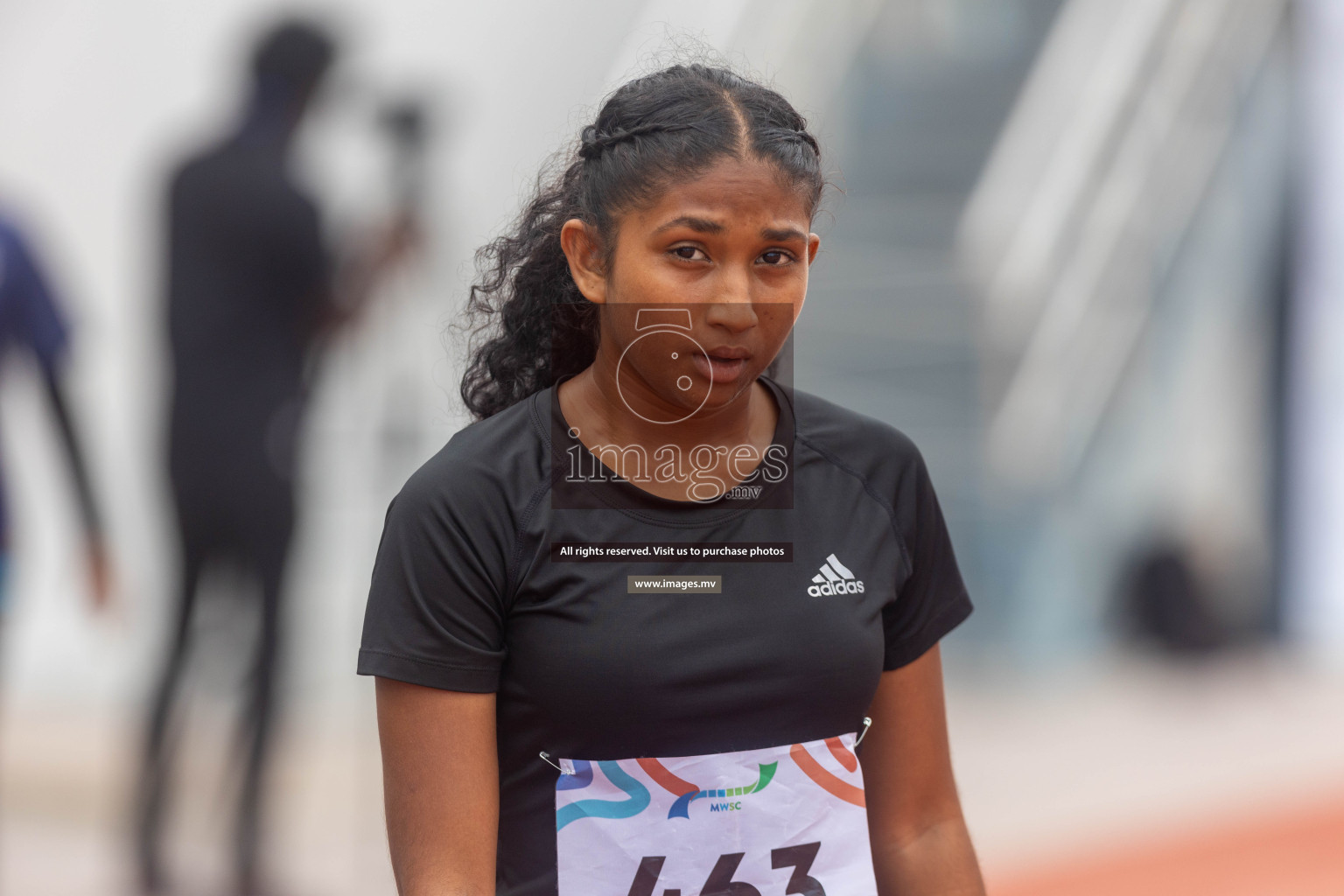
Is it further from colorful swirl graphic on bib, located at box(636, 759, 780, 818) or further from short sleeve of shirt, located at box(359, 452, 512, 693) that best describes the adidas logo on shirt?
short sleeve of shirt, located at box(359, 452, 512, 693)

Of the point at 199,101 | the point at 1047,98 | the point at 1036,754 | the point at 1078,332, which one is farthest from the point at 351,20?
the point at 1036,754

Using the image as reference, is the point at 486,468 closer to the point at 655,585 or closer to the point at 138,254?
the point at 655,585

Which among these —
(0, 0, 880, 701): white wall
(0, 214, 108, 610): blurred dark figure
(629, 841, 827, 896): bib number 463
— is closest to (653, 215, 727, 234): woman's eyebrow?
(629, 841, 827, 896): bib number 463

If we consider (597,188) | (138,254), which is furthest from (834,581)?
(138,254)

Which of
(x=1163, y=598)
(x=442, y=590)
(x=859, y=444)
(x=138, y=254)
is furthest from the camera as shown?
(x=1163, y=598)

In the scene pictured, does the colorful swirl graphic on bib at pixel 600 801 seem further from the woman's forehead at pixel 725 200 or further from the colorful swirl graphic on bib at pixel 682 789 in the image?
the woman's forehead at pixel 725 200

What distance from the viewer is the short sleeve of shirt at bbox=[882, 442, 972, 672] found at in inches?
63.1

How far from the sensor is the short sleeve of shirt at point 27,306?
3059mm

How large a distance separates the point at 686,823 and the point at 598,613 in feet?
0.77

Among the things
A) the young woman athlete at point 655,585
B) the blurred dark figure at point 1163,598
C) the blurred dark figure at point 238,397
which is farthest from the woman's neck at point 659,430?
the blurred dark figure at point 1163,598

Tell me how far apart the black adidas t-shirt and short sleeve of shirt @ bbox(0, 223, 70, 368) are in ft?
6.50

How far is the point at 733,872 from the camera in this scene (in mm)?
1435

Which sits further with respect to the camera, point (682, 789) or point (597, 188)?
point (597, 188)

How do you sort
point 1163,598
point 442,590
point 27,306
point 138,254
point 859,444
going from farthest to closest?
point 1163,598 → point 138,254 → point 27,306 → point 859,444 → point 442,590
